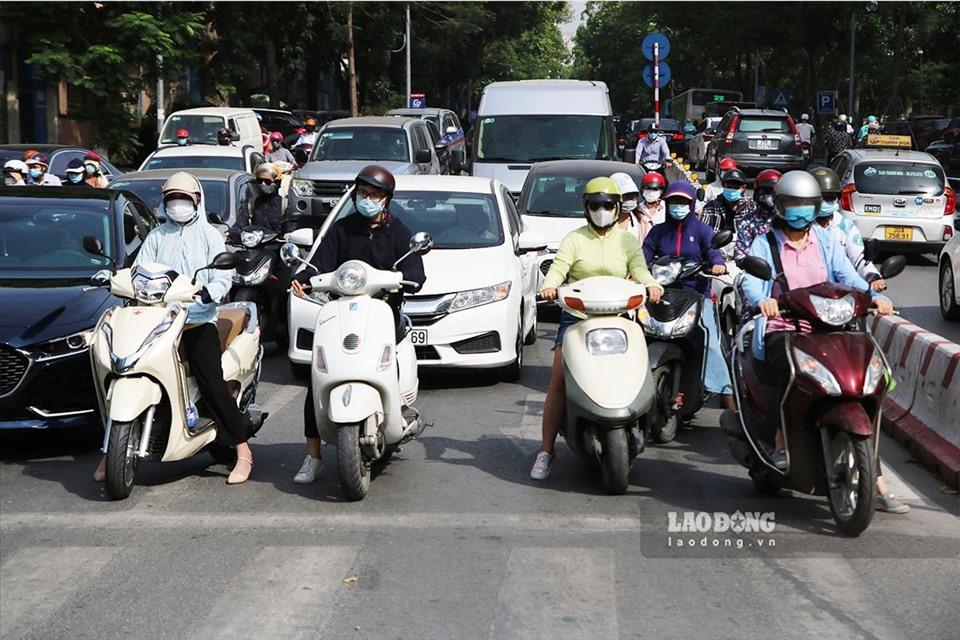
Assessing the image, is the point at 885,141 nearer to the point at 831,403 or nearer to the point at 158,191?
the point at 158,191

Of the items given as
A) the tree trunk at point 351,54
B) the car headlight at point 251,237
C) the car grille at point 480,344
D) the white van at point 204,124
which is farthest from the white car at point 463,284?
the tree trunk at point 351,54

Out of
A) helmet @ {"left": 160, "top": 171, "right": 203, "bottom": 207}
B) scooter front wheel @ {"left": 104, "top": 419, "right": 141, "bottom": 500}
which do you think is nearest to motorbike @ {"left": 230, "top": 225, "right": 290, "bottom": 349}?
helmet @ {"left": 160, "top": 171, "right": 203, "bottom": 207}

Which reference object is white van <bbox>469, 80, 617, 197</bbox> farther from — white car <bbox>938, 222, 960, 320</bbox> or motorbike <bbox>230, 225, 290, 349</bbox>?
motorbike <bbox>230, 225, 290, 349</bbox>

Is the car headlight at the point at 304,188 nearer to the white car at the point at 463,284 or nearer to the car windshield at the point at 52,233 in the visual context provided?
the white car at the point at 463,284

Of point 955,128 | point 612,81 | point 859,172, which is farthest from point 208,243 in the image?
point 612,81

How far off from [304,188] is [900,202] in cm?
897

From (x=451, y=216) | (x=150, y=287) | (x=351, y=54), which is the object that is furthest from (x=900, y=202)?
(x=351, y=54)

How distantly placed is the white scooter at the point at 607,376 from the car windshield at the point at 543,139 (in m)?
14.9

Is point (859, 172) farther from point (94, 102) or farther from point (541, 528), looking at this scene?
point (94, 102)

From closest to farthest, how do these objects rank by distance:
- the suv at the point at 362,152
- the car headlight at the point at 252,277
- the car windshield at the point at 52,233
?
the car windshield at the point at 52,233 → the car headlight at the point at 252,277 → the suv at the point at 362,152

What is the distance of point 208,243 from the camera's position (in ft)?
27.5

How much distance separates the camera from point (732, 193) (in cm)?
1298

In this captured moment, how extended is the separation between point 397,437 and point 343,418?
1.82ft

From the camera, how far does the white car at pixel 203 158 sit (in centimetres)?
2062
